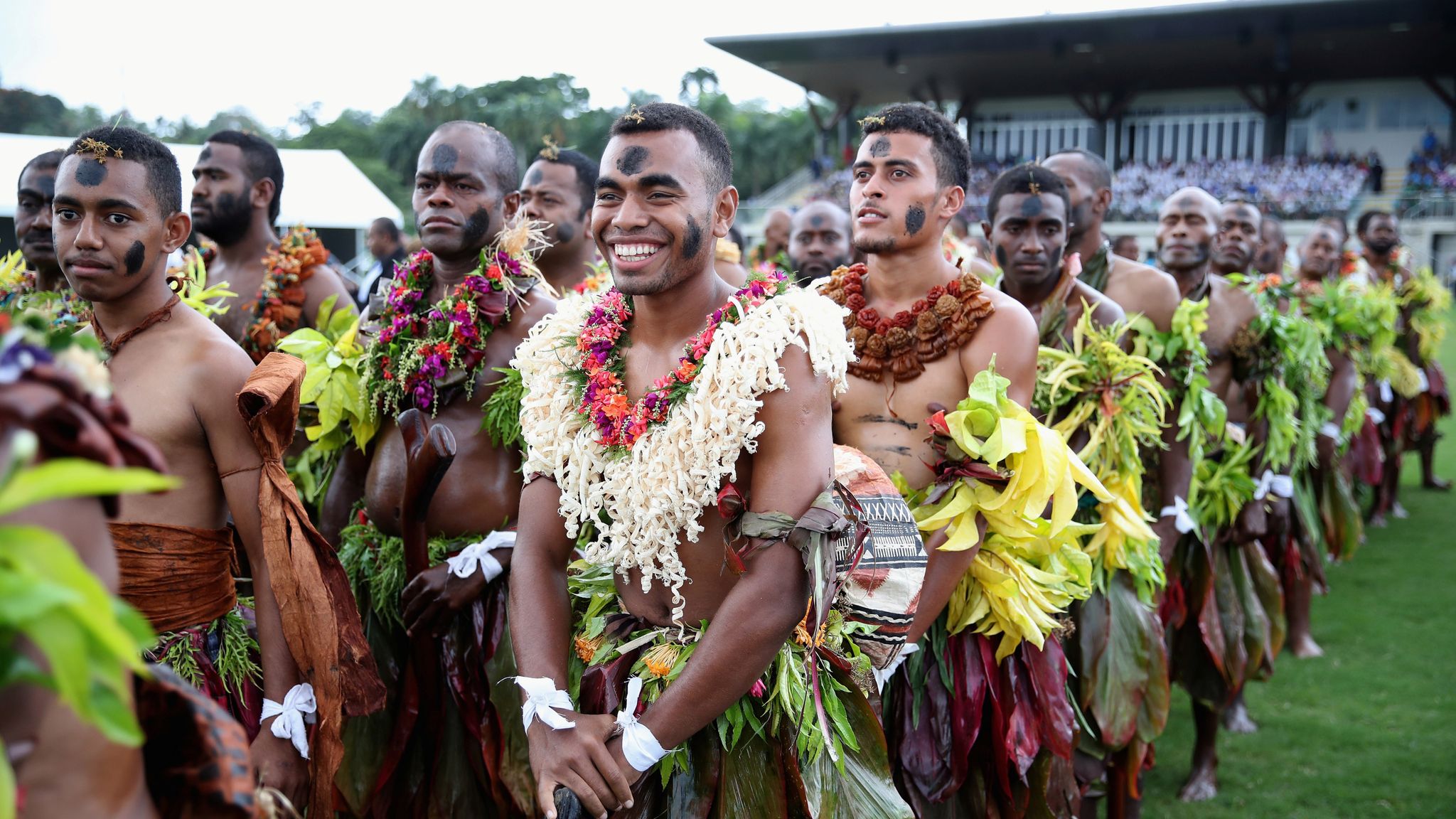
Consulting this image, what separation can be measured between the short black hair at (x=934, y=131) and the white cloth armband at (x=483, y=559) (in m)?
1.75

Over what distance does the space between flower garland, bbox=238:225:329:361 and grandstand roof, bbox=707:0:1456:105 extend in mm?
30990

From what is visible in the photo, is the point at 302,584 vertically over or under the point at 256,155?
under

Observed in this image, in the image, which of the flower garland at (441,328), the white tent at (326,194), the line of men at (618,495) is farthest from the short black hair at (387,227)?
the flower garland at (441,328)

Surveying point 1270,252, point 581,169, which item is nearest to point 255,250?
point 581,169

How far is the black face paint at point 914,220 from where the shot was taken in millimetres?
3543

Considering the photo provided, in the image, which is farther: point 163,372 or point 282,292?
point 282,292

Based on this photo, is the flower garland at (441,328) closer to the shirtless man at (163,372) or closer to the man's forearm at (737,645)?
the shirtless man at (163,372)

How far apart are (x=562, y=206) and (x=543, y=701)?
3.16 m

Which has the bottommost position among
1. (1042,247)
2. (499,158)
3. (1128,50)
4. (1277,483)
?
(1277,483)

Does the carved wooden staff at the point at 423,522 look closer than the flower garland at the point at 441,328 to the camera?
Yes

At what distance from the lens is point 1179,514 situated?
4.91 meters

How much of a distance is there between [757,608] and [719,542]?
10.0 inches

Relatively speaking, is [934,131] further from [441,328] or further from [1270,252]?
[1270,252]

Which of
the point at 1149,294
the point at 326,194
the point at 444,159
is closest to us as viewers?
the point at 444,159
